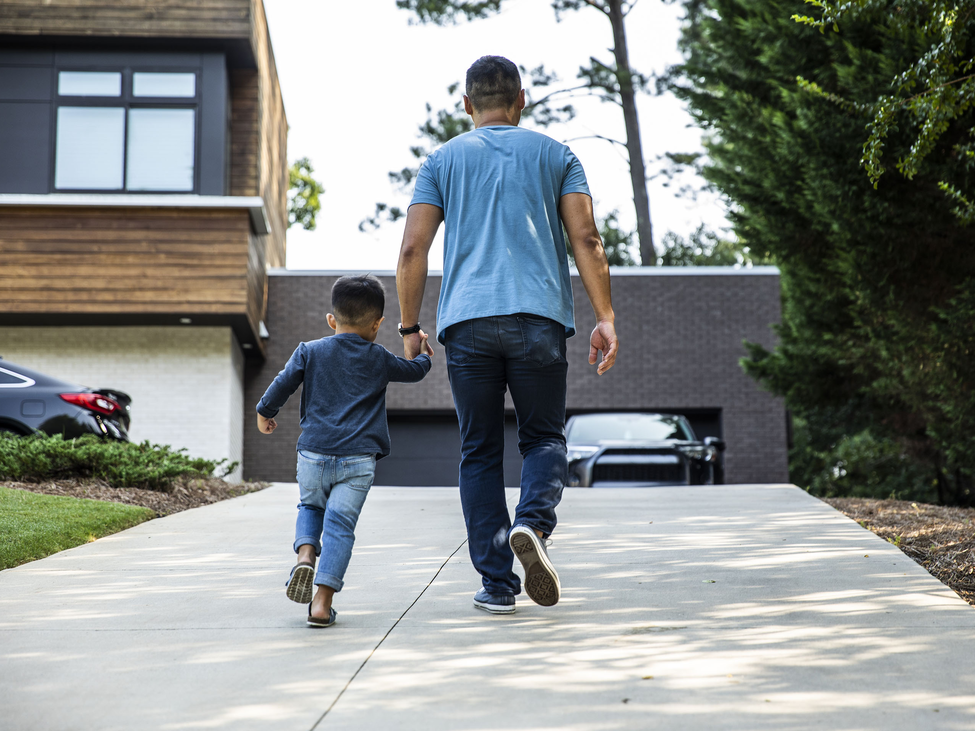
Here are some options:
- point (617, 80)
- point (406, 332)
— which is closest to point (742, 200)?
point (406, 332)

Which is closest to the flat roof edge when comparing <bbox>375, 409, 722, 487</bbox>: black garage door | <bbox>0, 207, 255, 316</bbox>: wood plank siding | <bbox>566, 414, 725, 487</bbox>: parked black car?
<bbox>375, 409, 722, 487</bbox>: black garage door

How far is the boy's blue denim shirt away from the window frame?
11591mm

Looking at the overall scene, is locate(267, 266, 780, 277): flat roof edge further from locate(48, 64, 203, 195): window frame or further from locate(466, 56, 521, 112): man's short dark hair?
locate(466, 56, 521, 112): man's short dark hair

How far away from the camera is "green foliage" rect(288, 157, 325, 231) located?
39.1m

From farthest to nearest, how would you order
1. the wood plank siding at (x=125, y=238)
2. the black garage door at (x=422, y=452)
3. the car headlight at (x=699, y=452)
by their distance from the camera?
the black garage door at (x=422, y=452), the wood plank siding at (x=125, y=238), the car headlight at (x=699, y=452)

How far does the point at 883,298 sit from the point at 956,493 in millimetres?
10037

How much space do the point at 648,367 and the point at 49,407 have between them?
11290mm

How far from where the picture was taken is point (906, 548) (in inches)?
207

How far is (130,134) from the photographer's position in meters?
14.5

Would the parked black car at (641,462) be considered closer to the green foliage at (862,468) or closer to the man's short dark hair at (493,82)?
the man's short dark hair at (493,82)

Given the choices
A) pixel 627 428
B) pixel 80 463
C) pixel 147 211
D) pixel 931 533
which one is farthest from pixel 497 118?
pixel 147 211

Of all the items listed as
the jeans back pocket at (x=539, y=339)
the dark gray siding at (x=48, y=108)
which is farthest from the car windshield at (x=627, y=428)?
the jeans back pocket at (x=539, y=339)

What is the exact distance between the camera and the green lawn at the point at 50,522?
17.5ft

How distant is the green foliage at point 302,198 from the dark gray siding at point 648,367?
2175 centimetres
